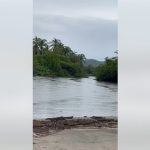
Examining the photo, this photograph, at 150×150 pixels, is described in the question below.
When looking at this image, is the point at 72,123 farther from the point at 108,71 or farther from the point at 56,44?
the point at 56,44

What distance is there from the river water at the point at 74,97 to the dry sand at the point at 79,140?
0.43 ft

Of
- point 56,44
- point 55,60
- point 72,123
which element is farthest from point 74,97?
point 56,44

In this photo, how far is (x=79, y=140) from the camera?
104 inches

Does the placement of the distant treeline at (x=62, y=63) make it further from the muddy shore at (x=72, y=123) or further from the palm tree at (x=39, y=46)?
the muddy shore at (x=72, y=123)

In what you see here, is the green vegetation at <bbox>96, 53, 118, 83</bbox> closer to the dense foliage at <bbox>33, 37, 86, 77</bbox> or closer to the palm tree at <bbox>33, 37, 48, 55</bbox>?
the dense foliage at <bbox>33, 37, 86, 77</bbox>

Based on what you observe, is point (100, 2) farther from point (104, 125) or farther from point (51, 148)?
point (51, 148)

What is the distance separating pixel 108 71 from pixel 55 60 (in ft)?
1.29

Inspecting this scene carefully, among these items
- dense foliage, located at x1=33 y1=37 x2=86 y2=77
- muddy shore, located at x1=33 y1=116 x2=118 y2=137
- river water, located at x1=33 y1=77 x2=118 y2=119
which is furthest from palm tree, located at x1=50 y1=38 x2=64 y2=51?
muddy shore, located at x1=33 y1=116 x2=118 y2=137

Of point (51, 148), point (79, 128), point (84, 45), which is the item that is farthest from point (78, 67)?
point (51, 148)

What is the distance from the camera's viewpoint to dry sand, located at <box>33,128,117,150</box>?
2.61 metres

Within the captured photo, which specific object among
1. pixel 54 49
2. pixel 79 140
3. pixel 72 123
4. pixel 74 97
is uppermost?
pixel 54 49
